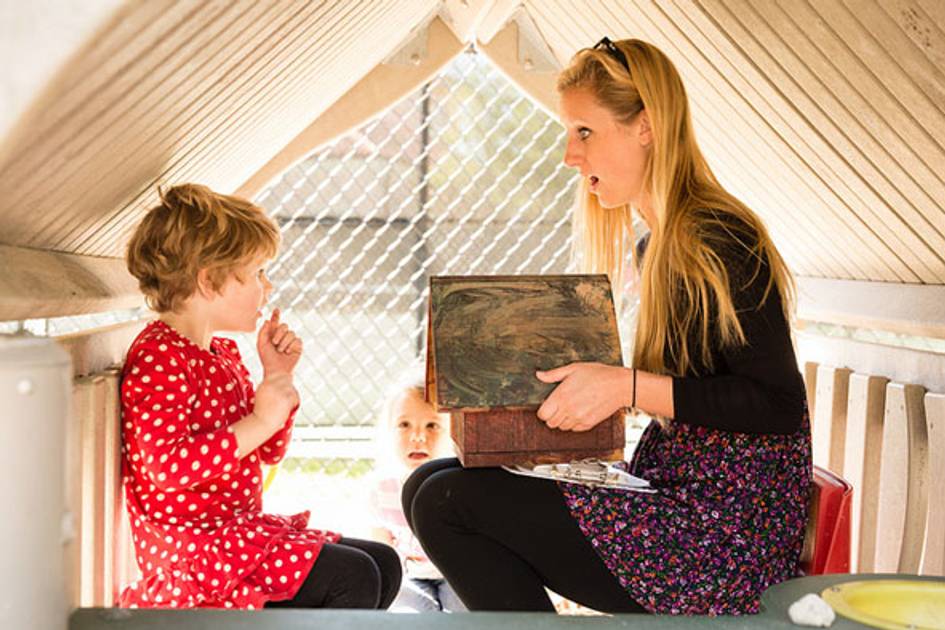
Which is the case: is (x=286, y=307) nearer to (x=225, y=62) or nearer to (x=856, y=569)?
(x=856, y=569)

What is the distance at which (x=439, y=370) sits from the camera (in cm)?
184

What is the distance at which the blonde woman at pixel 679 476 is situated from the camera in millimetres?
1823

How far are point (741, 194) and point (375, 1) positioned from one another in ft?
3.71

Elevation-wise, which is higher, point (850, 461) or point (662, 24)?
point (662, 24)

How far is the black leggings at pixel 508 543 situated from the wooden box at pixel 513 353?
47 millimetres

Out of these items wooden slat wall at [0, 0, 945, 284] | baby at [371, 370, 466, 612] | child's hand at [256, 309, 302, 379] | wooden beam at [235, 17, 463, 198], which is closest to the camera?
wooden slat wall at [0, 0, 945, 284]

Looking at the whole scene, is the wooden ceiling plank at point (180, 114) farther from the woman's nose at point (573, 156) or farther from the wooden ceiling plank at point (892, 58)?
the wooden ceiling plank at point (892, 58)

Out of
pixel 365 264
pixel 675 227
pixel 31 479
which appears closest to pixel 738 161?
pixel 675 227

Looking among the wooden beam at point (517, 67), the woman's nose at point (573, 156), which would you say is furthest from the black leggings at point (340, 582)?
the wooden beam at point (517, 67)

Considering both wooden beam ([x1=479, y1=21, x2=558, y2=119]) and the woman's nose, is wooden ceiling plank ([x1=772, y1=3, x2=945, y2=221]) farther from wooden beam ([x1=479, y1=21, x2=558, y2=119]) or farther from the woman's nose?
wooden beam ([x1=479, y1=21, x2=558, y2=119])

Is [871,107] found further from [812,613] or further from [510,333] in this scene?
[812,613]

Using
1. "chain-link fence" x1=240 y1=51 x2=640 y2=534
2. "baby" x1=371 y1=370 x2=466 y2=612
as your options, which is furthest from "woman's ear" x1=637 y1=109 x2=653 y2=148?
"chain-link fence" x1=240 y1=51 x2=640 y2=534

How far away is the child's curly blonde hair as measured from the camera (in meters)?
2.08

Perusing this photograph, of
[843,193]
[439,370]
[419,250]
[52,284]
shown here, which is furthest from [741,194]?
[419,250]
